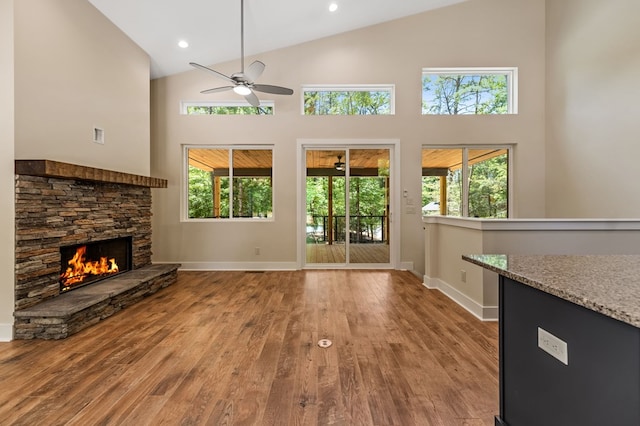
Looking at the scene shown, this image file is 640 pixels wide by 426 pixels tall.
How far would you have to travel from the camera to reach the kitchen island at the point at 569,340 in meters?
0.81

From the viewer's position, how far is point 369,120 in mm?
5340

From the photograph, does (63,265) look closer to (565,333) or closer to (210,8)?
(210,8)

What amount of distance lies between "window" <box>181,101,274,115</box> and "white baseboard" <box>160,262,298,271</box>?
9.07ft

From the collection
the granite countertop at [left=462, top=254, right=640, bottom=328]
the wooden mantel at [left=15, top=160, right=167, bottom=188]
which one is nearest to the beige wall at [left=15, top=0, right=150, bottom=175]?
the wooden mantel at [left=15, top=160, right=167, bottom=188]

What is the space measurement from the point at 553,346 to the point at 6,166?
3979 mm

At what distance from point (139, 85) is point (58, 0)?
1407 mm

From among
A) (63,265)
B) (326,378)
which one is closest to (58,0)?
(63,265)

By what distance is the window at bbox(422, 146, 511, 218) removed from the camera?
5.47 m

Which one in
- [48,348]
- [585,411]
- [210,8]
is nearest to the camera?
[585,411]

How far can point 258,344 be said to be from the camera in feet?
8.14

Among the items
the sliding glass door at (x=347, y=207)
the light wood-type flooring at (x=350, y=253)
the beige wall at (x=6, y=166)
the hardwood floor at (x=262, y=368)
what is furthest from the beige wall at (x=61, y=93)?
the light wood-type flooring at (x=350, y=253)

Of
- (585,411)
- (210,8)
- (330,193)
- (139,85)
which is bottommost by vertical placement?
(585,411)

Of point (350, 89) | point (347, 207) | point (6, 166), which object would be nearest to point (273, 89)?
point (350, 89)

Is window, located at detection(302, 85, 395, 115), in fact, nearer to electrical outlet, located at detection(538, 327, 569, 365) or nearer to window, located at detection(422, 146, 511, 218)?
window, located at detection(422, 146, 511, 218)
